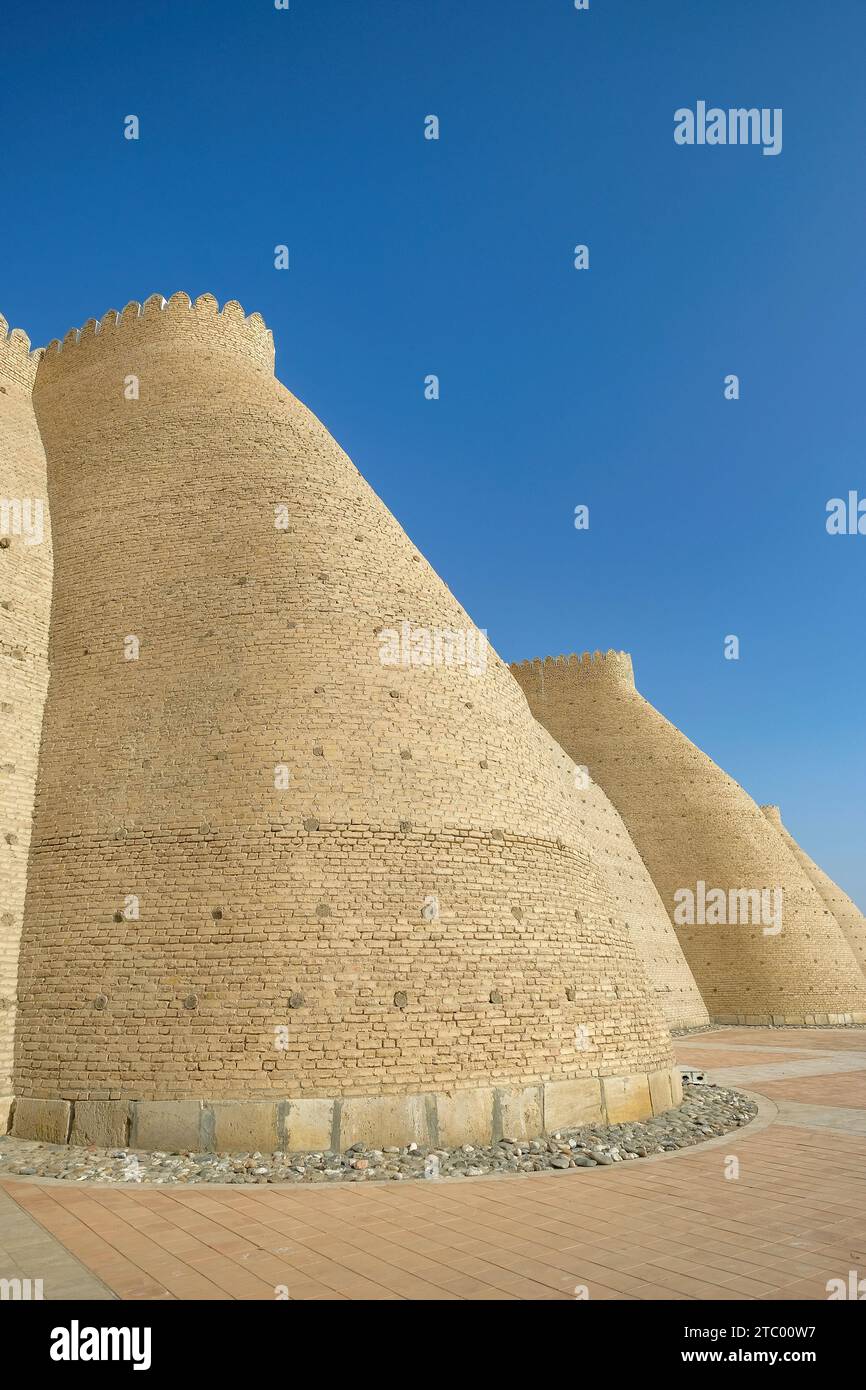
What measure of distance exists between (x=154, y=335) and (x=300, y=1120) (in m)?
13.3

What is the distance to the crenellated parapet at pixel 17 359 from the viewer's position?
16.0 m

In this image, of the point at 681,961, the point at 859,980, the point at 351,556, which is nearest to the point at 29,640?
the point at 351,556

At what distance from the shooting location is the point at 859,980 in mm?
26875

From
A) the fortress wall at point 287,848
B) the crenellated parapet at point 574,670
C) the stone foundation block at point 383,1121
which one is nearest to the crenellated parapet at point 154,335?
the fortress wall at point 287,848

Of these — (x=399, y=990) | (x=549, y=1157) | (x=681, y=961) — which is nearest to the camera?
(x=549, y=1157)

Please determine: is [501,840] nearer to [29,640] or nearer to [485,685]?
[485,685]

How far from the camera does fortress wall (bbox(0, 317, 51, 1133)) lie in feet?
32.7

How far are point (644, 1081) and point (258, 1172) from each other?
4532mm

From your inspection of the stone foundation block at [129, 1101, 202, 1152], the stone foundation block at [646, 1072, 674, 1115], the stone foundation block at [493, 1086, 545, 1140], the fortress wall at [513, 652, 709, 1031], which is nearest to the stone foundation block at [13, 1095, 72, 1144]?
the stone foundation block at [129, 1101, 202, 1152]

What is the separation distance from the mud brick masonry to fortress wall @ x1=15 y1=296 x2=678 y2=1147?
0.11 ft

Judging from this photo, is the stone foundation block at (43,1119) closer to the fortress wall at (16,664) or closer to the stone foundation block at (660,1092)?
the fortress wall at (16,664)

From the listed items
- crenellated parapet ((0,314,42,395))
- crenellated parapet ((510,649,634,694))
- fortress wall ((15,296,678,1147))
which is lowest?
fortress wall ((15,296,678,1147))

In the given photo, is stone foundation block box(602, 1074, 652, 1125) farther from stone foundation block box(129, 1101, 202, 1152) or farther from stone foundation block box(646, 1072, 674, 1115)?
stone foundation block box(129, 1101, 202, 1152)

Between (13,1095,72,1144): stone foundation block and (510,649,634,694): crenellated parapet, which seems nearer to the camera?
(13,1095,72,1144): stone foundation block
